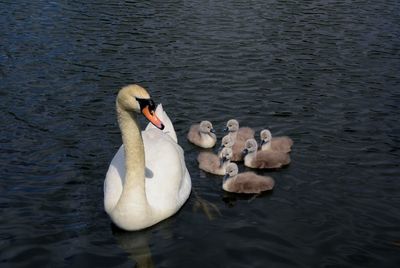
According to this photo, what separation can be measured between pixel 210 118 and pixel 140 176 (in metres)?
5.57

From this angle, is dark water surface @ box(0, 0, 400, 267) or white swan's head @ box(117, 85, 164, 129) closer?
white swan's head @ box(117, 85, 164, 129)

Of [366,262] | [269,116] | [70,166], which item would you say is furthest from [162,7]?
[366,262]

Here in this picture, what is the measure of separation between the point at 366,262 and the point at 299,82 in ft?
28.6

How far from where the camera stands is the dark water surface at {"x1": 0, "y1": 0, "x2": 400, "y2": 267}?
9.32 meters

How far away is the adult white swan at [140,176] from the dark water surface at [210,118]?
0.36 meters

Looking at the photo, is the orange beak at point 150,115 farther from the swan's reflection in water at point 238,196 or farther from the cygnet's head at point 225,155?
the cygnet's head at point 225,155

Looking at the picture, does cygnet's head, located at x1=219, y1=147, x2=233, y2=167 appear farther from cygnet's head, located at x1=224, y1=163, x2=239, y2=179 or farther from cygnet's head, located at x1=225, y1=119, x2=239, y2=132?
cygnet's head, located at x1=225, y1=119, x2=239, y2=132

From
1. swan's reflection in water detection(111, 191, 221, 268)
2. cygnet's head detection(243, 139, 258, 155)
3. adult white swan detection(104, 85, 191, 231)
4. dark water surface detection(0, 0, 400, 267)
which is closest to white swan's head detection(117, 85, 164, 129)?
adult white swan detection(104, 85, 191, 231)

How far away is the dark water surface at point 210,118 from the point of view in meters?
9.32

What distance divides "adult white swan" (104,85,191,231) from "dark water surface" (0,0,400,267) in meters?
0.36

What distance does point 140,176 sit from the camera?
9.16 metres

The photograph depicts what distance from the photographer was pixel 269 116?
14.6m

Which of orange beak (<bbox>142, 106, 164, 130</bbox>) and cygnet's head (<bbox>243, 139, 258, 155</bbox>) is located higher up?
orange beak (<bbox>142, 106, 164, 130</bbox>)

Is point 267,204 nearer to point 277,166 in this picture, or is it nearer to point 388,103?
point 277,166
